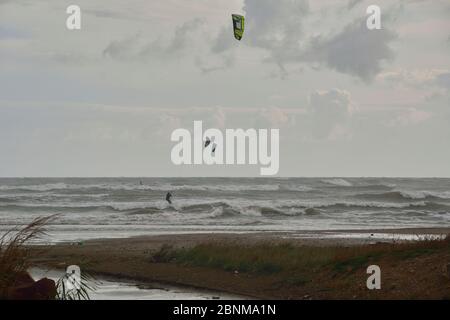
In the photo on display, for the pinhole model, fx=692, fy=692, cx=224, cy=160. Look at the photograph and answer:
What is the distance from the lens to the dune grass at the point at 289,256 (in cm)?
1548

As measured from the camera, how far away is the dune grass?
609 inches

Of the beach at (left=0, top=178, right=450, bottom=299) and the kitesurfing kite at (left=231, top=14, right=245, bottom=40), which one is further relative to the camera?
the kitesurfing kite at (left=231, top=14, right=245, bottom=40)

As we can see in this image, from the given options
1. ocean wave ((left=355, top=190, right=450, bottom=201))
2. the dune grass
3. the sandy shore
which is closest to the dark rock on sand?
the sandy shore

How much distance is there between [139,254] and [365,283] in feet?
30.1

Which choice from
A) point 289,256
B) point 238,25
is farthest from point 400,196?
point 289,256

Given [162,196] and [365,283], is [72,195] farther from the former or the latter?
[365,283]

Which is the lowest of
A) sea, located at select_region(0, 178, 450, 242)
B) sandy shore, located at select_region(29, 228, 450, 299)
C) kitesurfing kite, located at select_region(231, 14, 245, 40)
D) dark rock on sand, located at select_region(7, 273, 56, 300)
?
sea, located at select_region(0, 178, 450, 242)

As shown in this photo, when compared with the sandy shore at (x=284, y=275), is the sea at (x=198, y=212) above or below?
below

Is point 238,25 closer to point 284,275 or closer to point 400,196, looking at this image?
point 284,275

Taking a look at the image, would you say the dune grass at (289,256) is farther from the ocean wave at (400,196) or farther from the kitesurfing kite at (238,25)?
the ocean wave at (400,196)

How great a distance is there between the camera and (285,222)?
132 feet

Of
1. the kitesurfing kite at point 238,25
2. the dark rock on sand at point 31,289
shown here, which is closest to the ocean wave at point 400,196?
the kitesurfing kite at point 238,25

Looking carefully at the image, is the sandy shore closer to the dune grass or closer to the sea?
the dune grass

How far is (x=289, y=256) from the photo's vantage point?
58.2 ft
